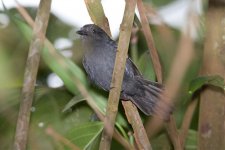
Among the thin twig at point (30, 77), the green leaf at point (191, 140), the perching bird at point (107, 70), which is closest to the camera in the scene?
the thin twig at point (30, 77)

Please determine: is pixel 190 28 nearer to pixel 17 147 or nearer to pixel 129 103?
pixel 17 147

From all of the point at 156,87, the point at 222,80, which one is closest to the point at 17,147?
the point at 222,80

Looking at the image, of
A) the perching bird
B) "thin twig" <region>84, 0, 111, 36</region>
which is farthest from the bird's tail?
"thin twig" <region>84, 0, 111, 36</region>

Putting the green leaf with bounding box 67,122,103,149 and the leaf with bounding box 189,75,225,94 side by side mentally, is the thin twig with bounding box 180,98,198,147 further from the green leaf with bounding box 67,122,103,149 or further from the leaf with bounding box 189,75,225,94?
the green leaf with bounding box 67,122,103,149

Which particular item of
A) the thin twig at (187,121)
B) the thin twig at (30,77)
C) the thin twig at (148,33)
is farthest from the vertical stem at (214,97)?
the thin twig at (30,77)

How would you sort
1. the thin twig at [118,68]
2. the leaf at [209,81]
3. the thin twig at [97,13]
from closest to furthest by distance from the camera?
the thin twig at [118,68]
the leaf at [209,81]
the thin twig at [97,13]

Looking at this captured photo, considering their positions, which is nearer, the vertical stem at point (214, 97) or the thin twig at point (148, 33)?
the thin twig at point (148, 33)

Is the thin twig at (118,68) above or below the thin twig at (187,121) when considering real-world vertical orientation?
above

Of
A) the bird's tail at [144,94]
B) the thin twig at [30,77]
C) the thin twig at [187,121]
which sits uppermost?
the thin twig at [30,77]

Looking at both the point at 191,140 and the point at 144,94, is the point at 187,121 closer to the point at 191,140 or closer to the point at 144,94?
the point at 191,140

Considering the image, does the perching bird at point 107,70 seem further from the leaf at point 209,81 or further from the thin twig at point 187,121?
the leaf at point 209,81
